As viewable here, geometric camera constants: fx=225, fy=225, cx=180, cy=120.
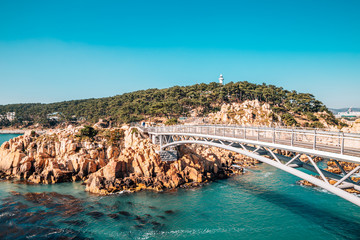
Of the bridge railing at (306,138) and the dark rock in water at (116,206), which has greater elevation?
the bridge railing at (306,138)

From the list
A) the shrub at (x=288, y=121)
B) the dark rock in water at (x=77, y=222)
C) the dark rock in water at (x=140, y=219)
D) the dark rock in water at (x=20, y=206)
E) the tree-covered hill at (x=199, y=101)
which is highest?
the tree-covered hill at (x=199, y=101)

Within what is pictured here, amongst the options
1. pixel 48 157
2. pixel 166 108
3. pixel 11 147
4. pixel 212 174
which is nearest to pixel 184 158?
pixel 212 174

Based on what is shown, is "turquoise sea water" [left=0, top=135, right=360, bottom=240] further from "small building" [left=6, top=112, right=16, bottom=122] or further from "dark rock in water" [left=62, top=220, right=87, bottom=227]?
"small building" [left=6, top=112, right=16, bottom=122]

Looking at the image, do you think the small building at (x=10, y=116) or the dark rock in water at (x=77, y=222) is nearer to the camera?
the dark rock in water at (x=77, y=222)

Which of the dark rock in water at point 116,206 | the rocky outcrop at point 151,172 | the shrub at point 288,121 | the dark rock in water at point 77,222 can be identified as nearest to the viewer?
the dark rock in water at point 77,222

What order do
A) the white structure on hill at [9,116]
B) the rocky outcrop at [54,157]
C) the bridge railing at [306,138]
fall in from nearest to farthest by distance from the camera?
the bridge railing at [306,138] → the rocky outcrop at [54,157] → the white structure on hill at [9,116]

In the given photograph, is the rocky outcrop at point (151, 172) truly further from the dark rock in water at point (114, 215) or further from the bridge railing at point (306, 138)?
the dark rock in water at point (114, 215)

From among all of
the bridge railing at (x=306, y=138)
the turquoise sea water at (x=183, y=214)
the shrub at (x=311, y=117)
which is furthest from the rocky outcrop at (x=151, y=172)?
the shrub at (x=311, y=117)

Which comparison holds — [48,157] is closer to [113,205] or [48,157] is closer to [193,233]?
[113,205]
